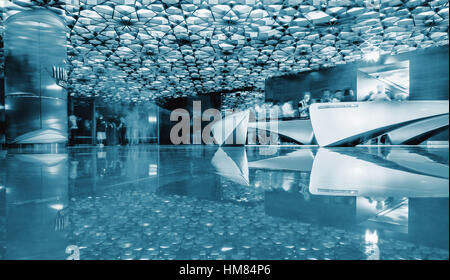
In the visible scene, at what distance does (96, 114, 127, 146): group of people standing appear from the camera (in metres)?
28.8

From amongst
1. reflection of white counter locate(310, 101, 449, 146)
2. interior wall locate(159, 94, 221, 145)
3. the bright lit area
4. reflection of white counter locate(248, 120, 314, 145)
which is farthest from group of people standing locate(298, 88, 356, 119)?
reflection of white counter locate(310, 101, 449, 146)

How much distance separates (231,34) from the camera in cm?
1373

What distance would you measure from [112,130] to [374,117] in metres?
28.7

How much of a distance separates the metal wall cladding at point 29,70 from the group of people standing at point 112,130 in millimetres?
22287

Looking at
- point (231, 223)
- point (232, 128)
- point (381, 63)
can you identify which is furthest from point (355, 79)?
point (231, 223)

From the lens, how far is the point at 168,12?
11328 mm

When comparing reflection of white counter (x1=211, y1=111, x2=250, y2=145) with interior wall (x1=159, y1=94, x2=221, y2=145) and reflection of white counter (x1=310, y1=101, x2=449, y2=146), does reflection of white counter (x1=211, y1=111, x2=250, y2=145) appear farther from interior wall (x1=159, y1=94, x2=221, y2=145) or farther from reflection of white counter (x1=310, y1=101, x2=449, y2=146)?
interior wall (x1=159, y1=94, x2=221, y2=145)

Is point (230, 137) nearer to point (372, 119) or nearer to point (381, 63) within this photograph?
point (372, 119)

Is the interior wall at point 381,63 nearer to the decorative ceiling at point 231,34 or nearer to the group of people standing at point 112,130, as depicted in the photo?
the decorative ceiling at point 231,34

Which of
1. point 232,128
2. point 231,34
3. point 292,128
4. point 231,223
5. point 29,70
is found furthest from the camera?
point 231,34

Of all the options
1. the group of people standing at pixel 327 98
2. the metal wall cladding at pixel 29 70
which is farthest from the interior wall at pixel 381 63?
the metal wall cladding at pixel 29 70

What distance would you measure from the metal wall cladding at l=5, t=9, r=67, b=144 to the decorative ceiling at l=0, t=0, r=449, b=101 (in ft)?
11.8

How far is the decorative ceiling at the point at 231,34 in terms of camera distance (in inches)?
428

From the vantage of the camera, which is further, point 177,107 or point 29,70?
point 177,107
